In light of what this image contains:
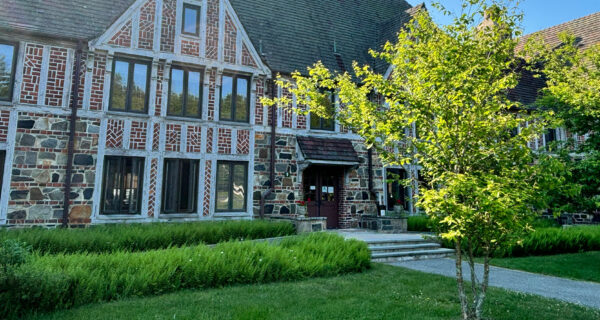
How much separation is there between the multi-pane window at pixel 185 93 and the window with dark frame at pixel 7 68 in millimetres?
4318

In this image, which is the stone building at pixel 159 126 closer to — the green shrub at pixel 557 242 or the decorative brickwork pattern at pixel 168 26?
the decorative brickwork pattern at pixel 168 26

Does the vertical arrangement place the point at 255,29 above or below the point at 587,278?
above

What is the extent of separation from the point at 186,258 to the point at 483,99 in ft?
18.2

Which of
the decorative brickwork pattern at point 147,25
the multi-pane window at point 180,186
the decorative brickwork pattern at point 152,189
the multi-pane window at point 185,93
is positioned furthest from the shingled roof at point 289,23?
the multi-pane window at point 180,186

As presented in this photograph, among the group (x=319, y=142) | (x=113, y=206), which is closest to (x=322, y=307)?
(x=113, y=206)

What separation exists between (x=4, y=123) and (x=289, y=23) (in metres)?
11.3

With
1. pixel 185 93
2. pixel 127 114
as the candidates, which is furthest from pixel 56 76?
pixel 185 93

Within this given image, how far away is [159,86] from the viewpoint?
40.0ft

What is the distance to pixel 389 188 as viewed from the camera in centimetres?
1583

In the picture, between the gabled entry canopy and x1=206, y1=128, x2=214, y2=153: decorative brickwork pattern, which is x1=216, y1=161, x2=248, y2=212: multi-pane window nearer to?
x1=206, y1=128, x2=214, y2=153: decorative brickwork pattern

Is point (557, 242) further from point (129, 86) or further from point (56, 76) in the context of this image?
point (56, 76)

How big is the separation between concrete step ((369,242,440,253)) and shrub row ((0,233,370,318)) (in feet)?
5.66

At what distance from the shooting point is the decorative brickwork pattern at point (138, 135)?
11.6 meters

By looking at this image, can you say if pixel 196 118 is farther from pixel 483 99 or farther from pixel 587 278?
pixel 587 278
